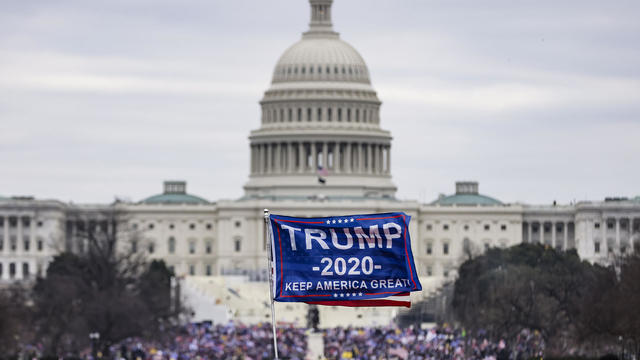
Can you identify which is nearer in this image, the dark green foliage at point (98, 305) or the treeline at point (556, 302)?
the treeline at point (556, 302)

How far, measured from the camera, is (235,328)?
475 ft

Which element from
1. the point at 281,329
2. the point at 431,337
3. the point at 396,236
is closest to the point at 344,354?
the point at 431,337

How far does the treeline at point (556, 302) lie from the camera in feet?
342

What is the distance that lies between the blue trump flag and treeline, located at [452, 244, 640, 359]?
53.8 m

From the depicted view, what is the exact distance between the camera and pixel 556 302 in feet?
443

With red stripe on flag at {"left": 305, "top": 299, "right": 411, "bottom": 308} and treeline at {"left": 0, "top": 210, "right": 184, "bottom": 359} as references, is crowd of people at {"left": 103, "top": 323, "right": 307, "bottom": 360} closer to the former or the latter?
A: treeline at {"left": 0, "top": 210, "right": 184, "bottom": 359}

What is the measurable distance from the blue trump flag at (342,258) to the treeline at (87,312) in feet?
200

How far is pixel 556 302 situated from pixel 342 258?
90.6 m

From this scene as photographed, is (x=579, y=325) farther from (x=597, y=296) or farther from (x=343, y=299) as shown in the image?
(x=343, y=299)

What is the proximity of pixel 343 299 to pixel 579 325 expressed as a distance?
67.5 m

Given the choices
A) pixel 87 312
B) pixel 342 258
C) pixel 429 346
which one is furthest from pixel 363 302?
pixel 87 312

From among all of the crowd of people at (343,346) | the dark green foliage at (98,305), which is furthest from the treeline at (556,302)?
the dark green foliage at (98,305)

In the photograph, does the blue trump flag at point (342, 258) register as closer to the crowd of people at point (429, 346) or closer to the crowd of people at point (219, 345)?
the crowd of people at point (429, 346)

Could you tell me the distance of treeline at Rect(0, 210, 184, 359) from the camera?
120500mm
